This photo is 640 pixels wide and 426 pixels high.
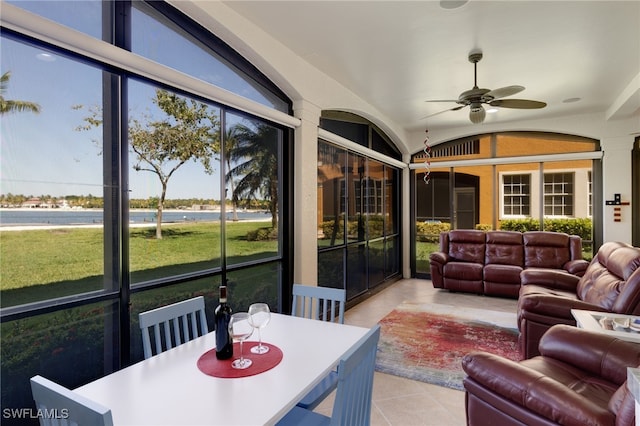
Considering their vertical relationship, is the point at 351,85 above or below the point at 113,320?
above

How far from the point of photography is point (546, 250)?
5.58 metres

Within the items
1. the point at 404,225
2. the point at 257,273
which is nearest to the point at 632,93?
the point at 404,225

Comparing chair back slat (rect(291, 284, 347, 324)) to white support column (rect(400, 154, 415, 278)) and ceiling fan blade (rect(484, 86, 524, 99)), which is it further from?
white support column (rect(400, 154, 415, 278))

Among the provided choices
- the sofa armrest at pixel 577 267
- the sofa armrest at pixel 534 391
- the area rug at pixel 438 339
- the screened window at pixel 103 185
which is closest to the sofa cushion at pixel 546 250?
the sofa armrest at pixel 577 267

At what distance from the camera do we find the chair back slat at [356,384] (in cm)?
117

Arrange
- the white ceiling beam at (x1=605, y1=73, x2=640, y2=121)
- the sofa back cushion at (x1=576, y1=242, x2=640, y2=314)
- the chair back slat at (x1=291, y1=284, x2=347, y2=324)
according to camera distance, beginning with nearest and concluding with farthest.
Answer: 1. the chair back slat at (x1=291, y1=284, x2=347, y2=324)
2. the sofa back cushion at (x1=576, y1=242, x2=640, y2=314)
3. the white ceiling beam at (x1=605, y1=73, x2=640, y2=121)

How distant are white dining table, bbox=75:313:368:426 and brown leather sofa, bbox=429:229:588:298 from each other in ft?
15.4

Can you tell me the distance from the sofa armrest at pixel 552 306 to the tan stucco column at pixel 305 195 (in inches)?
85.4

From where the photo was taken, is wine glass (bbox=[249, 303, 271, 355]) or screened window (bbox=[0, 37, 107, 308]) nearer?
wine glass (bbox=[249, 303, 271, 355])

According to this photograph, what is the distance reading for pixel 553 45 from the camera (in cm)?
338

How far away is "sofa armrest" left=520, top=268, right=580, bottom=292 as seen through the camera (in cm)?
405

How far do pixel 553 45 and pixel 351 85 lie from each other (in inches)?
87.3

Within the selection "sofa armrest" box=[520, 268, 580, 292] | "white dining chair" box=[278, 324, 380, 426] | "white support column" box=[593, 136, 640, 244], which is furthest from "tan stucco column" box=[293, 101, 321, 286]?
"white support column" box=[593, 136, 640, 244]

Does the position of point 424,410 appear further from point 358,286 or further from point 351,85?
point 351,85
